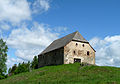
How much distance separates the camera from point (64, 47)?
46469 millimetres

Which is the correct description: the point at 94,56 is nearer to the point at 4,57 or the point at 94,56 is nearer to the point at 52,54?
the point at 52,54

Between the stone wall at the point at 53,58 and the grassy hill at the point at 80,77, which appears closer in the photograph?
the grassy hill at the point at 80,77

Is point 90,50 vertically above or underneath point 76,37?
underneath

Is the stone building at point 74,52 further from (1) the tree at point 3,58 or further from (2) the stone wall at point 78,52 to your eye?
(1) the tree at point 3,58

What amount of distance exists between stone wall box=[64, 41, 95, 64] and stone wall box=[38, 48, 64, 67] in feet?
4.61

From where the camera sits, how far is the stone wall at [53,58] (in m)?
47.2

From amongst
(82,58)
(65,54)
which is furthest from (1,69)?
(82,58)

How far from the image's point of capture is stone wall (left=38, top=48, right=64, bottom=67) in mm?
47237

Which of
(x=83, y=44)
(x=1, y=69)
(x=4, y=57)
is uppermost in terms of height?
(x=83, y=44)

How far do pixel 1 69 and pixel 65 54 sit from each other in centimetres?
1776

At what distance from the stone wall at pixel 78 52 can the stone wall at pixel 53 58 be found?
1.40m

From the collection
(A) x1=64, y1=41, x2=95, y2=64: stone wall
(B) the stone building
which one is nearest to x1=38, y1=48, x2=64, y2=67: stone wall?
(B) the stone building

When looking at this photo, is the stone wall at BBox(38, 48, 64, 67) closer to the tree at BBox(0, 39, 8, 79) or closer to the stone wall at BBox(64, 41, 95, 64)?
the stone wall at BBox(64, 41, 95, 64)

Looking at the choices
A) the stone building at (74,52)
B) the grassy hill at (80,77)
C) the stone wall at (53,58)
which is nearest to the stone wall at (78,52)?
the stone building at (74,52)
